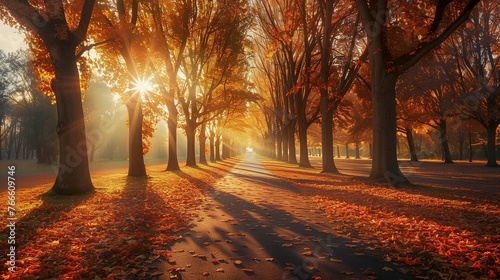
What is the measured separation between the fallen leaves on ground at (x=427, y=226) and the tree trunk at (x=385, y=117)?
6.20 ft

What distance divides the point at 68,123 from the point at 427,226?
1089 centimetres

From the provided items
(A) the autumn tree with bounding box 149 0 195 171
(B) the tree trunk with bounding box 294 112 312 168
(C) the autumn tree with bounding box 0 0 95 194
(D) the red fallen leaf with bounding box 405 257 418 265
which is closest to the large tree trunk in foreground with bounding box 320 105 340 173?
(B) the tree trunk with bounding box 294 112 312 168

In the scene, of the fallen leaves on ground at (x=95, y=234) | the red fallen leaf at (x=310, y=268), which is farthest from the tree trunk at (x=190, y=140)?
the red fallen leaf at (x=310, y=268)

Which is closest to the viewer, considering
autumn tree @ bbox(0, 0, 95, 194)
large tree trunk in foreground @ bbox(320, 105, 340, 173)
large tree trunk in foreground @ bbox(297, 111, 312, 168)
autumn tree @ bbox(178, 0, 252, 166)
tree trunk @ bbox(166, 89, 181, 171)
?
autumn tree @ bbox(0, 0, 95, 194)

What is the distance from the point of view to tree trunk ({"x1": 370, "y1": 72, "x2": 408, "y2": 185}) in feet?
40.5

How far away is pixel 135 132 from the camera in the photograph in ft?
57.7

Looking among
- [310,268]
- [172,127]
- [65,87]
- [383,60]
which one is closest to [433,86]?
[383,60]

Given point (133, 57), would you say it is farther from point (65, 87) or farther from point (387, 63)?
point (387, 63)

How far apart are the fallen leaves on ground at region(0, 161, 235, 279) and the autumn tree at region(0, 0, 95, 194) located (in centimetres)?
88

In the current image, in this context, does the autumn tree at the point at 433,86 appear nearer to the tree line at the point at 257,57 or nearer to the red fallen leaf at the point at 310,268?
the tree line at the point at 257,57

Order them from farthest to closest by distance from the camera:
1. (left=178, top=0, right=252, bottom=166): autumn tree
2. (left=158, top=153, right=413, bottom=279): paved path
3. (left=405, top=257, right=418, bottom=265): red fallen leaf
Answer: (left=178, top=0, right=252, bottom=166): autumn tree < (left=405, top=257, right=418, bottom=265): red fallen leaf < (left=158, top=153, right=413, bottom=279): paved path

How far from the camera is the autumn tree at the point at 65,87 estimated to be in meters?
9.96

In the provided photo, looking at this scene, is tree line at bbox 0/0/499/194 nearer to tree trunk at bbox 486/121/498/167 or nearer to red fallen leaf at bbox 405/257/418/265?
tree trunk at bbox 486/121/498/167

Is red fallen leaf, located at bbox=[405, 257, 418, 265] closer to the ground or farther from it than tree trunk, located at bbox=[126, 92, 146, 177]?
closer to the ground
